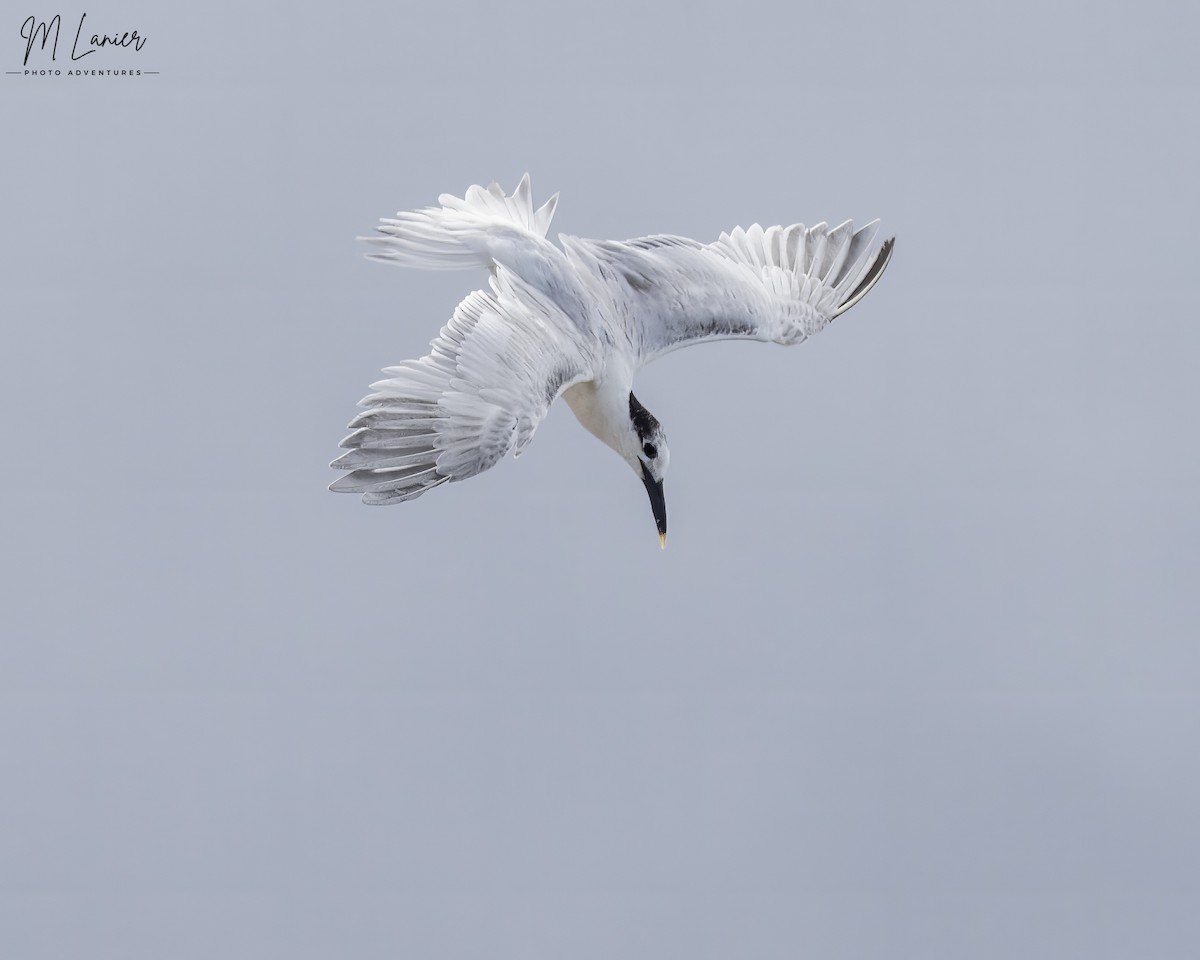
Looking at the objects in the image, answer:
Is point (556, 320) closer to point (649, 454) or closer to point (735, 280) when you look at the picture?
point (649, 454)

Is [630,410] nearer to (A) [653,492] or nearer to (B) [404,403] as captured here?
(A) [653,492]

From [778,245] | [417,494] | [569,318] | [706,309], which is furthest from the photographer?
[778,245]

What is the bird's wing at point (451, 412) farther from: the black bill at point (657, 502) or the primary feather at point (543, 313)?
the black bill at point (657, 502)

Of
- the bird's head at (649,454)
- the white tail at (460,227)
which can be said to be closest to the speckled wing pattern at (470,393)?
the white tail at (460,227)

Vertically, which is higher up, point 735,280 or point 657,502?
point 735,280

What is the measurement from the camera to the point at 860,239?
1070 centimetres

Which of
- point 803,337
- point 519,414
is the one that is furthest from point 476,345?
point 803,337

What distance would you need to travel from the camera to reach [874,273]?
10.6m

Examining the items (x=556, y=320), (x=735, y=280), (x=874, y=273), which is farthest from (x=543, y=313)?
(x=874, y=273)

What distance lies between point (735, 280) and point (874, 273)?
1017 millimetres

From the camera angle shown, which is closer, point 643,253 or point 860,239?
point 643,253

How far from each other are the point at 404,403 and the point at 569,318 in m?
1.15

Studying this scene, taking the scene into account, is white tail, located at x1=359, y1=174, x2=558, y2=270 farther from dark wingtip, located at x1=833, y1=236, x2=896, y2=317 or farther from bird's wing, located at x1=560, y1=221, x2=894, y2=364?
dark wingtip, located at x1=833, y1=236, x2=896, y2=317

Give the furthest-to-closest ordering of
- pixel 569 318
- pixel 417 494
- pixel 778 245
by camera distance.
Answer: pixel 778 245 → pixel 569 318 → pixel 417 494
